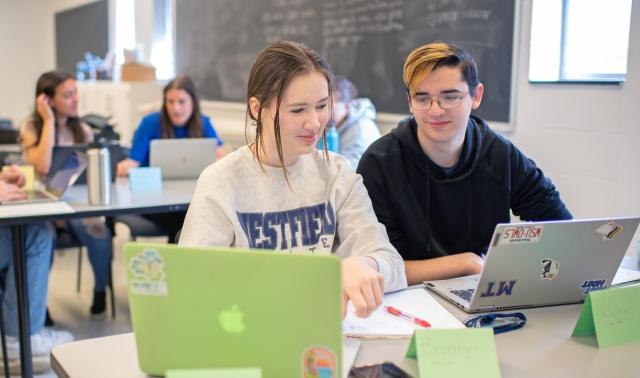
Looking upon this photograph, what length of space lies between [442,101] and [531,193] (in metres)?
0.43

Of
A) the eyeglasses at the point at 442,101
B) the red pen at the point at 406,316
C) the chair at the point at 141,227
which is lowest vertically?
the chair at the point at 141,227

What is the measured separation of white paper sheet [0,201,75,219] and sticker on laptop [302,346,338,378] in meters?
1.68

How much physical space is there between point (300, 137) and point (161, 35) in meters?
5.24

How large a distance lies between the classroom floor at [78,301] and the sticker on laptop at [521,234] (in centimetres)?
210

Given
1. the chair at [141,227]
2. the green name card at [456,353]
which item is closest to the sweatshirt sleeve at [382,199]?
the green name card at [456,353]

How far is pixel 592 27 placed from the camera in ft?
9.16

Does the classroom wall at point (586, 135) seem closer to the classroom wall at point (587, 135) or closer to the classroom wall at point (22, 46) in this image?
the classroom wall at point (587, 135)

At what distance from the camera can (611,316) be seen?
124 cm

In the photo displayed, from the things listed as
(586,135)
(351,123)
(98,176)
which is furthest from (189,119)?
(586,135)

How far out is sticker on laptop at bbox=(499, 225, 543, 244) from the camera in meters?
1.25

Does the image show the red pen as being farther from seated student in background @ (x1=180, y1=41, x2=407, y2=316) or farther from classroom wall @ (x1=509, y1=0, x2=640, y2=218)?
classroom wall @ (x1=509, y1=0, x2=640, y2=218)

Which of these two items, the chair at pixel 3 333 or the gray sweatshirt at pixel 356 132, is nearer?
the chair at pixel 3 333

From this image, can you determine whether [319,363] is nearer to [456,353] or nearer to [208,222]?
[456,353]

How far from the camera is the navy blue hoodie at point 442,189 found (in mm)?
1789
